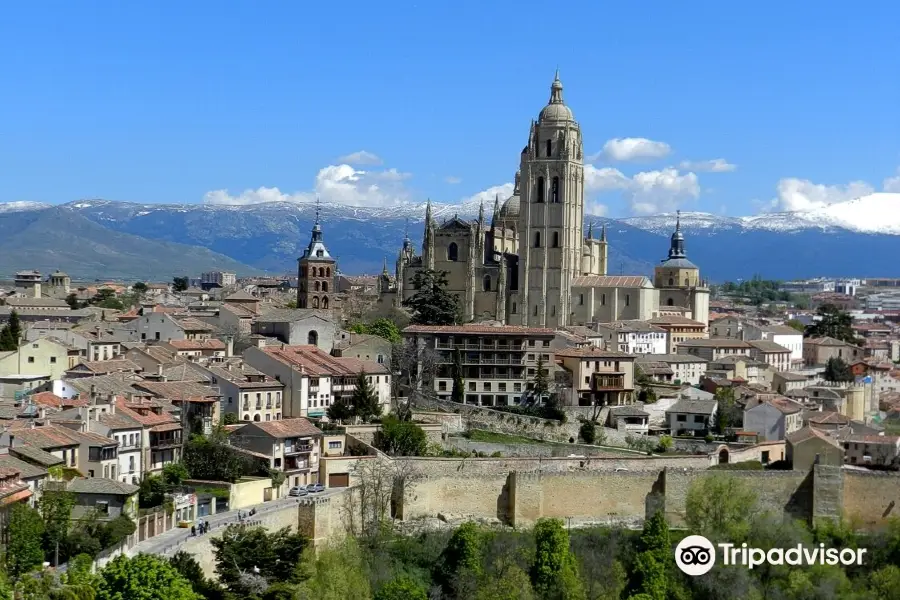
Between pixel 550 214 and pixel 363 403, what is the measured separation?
34.2m

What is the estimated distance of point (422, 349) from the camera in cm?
6125

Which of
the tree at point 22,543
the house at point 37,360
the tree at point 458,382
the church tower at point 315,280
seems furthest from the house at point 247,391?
the church tower at point 315,280

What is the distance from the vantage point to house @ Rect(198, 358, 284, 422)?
50.6 metres

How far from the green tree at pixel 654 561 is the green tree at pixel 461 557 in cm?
448

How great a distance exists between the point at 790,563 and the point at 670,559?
11.1 ft

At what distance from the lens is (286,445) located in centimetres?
4697

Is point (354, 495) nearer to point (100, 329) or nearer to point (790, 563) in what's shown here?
point (790, 563)

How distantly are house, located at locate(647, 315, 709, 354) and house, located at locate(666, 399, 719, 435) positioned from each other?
20035 mm

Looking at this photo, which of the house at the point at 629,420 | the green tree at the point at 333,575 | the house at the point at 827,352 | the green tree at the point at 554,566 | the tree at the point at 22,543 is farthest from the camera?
the house at the point at 827,352

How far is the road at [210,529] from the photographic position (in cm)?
3622

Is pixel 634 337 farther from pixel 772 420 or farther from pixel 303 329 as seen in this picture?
pixel 303 329

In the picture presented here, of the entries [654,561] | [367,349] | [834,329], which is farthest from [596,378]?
[834,329]

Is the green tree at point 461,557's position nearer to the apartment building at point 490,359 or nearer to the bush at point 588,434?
the bush at point 588,434

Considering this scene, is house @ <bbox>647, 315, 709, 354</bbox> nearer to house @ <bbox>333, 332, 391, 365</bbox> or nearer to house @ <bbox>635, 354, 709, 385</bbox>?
house @ <bbox>635, 354, 709, 385</bbox>
